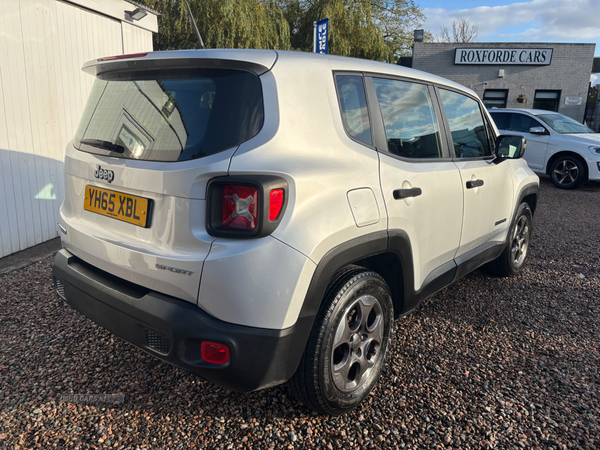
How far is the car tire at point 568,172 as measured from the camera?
9781 mm

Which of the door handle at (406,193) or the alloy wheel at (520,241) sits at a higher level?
the door handle at (406,193)

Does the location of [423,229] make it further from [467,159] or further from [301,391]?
[301,391]

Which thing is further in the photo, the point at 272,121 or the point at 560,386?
the point at 560,386

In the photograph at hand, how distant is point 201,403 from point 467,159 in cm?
235

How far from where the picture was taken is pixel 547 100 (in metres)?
19.6

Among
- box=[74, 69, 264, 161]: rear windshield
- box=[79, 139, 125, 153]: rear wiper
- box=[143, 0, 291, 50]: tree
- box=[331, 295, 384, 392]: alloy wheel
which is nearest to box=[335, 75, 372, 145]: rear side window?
Answer: box=[74, 69, 264, 161]: rear windshield

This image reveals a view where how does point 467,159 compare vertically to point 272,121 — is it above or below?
below

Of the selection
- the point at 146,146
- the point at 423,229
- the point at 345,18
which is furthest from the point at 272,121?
the point at 345,18

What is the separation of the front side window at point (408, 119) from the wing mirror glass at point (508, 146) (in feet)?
3.14

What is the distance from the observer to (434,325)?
3264 millimetres

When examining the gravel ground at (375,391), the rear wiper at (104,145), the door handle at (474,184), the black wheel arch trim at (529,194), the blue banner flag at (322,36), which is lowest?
the gravel ground at (375,391)

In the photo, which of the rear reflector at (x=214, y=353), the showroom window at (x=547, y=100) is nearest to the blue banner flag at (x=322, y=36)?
the rear reflector at (x=214, y=353)

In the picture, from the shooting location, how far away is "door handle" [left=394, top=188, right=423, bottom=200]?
2.32 meters

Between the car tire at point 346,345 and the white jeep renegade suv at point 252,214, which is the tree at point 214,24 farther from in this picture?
the car tire at point 346,345
